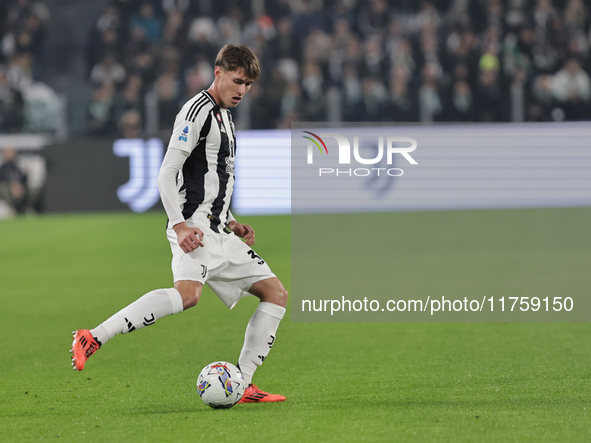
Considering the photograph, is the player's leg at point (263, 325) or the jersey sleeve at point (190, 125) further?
the player's leg at point (263, 325)

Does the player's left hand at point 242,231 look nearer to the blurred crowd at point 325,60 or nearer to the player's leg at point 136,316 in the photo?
the player's leg at point 136,316

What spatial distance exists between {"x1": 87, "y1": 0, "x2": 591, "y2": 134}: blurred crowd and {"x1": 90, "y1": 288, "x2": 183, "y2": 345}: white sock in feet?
41.3

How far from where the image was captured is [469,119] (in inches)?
652

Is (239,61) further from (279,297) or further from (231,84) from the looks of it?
(279,297)

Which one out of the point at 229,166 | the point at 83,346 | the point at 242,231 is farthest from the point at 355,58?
the point at 83,346

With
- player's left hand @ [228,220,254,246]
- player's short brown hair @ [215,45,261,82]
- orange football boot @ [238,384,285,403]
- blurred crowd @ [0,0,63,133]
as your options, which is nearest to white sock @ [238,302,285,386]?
orange football boot @ [238,384,285,403]

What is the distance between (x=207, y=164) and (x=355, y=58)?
13.9 metres

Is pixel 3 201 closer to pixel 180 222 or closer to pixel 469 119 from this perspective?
pixel 469 119

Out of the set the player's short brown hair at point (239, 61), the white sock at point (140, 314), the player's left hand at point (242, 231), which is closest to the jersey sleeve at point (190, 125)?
the player's short brown hair at point (239, 61)

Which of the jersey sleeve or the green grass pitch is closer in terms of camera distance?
the green grass pitch

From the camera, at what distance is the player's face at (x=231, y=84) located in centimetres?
458

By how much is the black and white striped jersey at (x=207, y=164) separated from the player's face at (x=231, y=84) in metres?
0.08

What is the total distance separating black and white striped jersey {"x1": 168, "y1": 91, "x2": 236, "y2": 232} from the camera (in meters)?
4.59

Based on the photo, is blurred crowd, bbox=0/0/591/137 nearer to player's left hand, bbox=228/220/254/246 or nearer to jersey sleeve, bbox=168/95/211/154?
player's left hand, bbox=228/220/254/246
